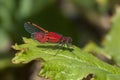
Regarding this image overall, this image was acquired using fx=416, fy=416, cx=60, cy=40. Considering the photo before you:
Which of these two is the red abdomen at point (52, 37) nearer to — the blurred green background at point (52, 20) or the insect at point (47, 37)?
the insect at point (47, 37)

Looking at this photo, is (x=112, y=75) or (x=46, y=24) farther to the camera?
(x=46, y=24)

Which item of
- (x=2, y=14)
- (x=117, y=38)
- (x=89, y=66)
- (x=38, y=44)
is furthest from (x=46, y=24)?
(x=89, y=66)

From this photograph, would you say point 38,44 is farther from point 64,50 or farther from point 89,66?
point 89,66

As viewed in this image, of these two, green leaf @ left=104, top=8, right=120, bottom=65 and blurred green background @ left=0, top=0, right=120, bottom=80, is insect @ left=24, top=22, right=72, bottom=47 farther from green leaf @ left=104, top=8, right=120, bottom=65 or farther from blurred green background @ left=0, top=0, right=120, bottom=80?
blurred green background @ left=0, top=0, right=120, bottom=80

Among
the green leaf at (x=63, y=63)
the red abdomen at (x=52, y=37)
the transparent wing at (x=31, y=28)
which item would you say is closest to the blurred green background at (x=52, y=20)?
the transparent wing at (x=31, y=28)

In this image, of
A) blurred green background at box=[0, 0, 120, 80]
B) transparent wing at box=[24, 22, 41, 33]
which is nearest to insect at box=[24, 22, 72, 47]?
transparent wing at box=[24, 22, 41, 33]

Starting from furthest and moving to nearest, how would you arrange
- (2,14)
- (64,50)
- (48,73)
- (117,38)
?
(2,14) < (117,38) < (64,50) < (48,73)
